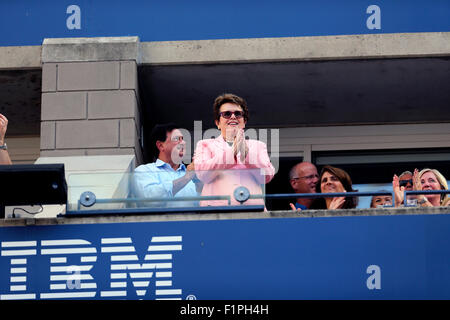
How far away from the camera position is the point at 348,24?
47.1 ft

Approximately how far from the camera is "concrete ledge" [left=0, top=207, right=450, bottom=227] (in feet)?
36.3

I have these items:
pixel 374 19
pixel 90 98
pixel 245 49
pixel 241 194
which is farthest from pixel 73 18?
pixel 241 194

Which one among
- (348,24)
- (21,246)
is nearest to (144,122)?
(348,24)

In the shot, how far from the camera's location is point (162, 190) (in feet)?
37.7

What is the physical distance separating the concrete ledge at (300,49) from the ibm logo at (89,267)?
3.64 metres

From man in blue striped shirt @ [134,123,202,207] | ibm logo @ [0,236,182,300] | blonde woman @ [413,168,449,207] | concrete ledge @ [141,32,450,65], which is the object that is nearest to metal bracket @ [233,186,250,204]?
man in blue striped shirt @ [134,123,202,207]

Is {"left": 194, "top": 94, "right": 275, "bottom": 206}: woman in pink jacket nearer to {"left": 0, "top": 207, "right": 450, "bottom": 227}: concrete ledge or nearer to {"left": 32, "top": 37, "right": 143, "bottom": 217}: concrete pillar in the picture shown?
{"left": 0, "top": 207, "right": 450, "bottom": 227}: concrete ledge

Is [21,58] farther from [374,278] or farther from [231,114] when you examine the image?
[374,278]

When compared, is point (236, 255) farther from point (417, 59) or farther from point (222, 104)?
point (417, 59)

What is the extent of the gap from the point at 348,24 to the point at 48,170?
493 cm

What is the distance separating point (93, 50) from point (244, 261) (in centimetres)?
410

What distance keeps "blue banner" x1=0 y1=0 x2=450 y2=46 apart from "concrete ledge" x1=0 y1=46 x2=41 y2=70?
0.18 m

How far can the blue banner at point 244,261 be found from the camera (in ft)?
35.8

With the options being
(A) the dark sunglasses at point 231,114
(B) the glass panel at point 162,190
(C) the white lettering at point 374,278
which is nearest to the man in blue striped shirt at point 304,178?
(A) the dark sunglasses at point 231,114
